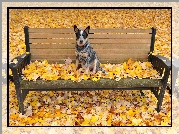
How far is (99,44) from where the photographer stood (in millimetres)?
5027

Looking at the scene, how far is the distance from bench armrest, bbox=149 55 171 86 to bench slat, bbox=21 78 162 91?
0.15 meters

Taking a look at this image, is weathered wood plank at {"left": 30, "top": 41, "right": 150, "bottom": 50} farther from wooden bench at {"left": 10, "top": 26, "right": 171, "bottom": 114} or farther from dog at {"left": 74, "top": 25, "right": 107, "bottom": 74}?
dog at {"left": 74, "top": 25, "right": 107, "bottom": 74}

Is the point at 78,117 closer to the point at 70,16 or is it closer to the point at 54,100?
the point at 54,100

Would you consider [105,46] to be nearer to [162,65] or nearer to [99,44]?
[99,44]

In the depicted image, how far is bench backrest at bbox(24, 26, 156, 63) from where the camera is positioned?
16.1 ft

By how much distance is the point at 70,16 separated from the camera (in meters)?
11.2

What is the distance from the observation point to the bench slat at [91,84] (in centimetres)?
411

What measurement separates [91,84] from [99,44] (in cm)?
114

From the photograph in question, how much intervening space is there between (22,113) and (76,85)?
42.5 inches

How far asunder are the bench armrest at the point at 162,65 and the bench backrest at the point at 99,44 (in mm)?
320

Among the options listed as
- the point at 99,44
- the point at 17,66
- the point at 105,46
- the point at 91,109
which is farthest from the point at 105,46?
the point at 17,66

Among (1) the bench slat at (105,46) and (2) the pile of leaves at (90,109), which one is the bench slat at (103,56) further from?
(2) the pile of leaves at (90,109)

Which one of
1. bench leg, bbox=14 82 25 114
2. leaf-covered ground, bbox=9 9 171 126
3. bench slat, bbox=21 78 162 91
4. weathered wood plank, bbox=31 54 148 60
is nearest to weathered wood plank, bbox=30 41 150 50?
weathered wood plank, bbox=31 54 148 60

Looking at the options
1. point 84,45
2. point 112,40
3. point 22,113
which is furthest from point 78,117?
point 112,40
